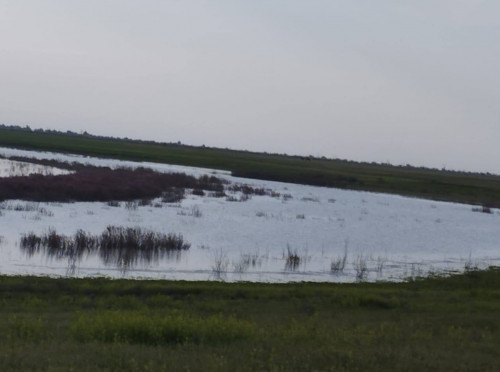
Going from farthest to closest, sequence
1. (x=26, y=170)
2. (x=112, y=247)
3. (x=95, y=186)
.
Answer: (x=26, y=170), (x=95, y=186), (x=112, y=247)

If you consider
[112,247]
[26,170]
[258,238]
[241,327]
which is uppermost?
[241,327]

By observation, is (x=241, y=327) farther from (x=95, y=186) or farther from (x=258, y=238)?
(x=95, y=186)

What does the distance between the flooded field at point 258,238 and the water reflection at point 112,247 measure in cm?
7

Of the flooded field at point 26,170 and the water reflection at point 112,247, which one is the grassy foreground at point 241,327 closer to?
the water reflection at point 112,247

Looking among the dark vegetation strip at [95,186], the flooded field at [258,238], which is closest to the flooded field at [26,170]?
the dark vegetation strip at [95,186]

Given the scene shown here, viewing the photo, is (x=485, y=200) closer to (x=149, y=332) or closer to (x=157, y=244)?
(x=157, y=244)

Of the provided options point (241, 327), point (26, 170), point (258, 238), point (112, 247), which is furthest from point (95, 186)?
point (241, 327)

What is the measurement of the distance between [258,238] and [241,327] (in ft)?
75.7

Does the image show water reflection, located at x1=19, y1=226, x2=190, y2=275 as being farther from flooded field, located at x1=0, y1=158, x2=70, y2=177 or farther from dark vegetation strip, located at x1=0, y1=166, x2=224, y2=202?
flooded field, located at x1=0, y1=158, x2=70, y2=177

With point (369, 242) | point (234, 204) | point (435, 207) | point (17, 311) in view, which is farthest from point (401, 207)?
point (17, 311)

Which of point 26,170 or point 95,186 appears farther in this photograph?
point 26,170

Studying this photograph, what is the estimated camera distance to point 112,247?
2825 cm

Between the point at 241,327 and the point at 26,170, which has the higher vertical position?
the point at 241,327

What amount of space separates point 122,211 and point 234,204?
33.9 ft
